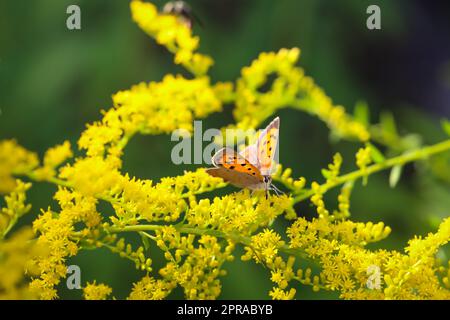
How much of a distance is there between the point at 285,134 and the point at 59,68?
2.53 feet

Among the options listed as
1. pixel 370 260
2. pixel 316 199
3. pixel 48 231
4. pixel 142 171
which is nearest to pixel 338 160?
pixel 316 199

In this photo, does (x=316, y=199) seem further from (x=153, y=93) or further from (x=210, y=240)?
(x=153, y=93)

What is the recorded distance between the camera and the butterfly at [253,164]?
1.08 m

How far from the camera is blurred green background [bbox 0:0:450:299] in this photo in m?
2.25

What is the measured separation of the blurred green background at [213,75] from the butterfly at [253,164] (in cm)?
95

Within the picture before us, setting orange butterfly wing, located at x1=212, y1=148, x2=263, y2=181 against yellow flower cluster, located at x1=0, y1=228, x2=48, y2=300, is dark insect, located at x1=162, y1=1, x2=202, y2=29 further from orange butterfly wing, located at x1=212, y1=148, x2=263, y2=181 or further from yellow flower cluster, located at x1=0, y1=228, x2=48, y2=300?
yellow flower cluster, located at x1=0, y1=228, x2=48, y2=300

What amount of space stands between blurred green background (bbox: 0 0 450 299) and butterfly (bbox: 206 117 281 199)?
37.3 inches

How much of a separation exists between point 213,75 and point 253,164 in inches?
59.3

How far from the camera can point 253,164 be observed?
1152 mm

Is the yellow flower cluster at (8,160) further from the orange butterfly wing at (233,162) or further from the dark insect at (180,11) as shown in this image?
the dark insect at (180,11)

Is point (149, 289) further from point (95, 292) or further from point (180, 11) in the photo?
point (180, 11)

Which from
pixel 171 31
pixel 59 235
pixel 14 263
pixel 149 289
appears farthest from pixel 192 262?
pixel 171 31

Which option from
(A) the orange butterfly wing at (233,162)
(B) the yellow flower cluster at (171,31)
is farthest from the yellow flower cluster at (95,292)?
(B) the yellow flower cluster at (171,31)
